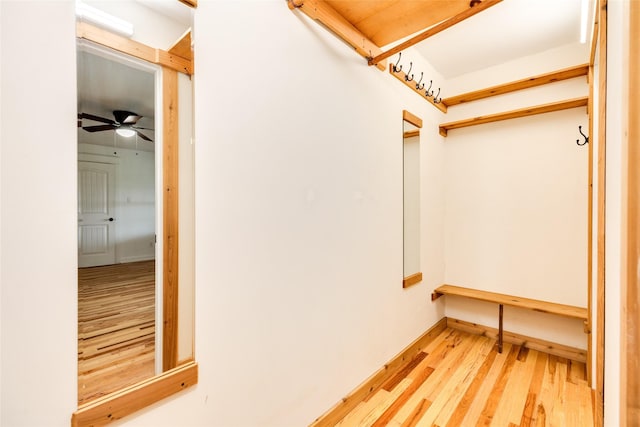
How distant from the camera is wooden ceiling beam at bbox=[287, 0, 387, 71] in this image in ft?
5.03

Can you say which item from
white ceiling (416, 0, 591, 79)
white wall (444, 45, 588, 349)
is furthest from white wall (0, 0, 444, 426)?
white wall (444, 45, 588, 349)

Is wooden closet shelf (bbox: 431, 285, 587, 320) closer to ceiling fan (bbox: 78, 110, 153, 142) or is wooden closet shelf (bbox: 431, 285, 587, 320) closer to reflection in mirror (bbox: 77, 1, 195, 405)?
reflection in mirror (bbox: 77, 1, 195, 405)

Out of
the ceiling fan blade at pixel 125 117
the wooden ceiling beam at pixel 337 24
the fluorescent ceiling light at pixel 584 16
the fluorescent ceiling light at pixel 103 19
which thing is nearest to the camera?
the fluorescent ceiling light at pixel 103 19

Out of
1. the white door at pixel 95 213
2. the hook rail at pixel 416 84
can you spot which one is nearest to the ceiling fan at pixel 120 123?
the white door at pixel 95 213

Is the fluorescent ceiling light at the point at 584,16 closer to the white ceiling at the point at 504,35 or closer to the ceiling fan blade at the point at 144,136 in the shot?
the white ceiling at the point at 504,35

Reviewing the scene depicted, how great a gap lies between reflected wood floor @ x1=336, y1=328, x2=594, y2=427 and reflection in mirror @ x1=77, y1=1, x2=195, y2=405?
137 cm

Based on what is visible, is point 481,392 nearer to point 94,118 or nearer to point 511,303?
point 511,303

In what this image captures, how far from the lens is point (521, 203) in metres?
2.78

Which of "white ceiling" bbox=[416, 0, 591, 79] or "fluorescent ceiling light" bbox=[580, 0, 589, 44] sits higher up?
"white ceiling" bbox=[416, 0, 591, 79]

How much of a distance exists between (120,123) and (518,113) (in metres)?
3.12

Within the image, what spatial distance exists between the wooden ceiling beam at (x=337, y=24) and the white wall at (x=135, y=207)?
1.10 meters

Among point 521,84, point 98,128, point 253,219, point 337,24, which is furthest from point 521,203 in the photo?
point 98,128

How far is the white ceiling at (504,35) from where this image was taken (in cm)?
211
